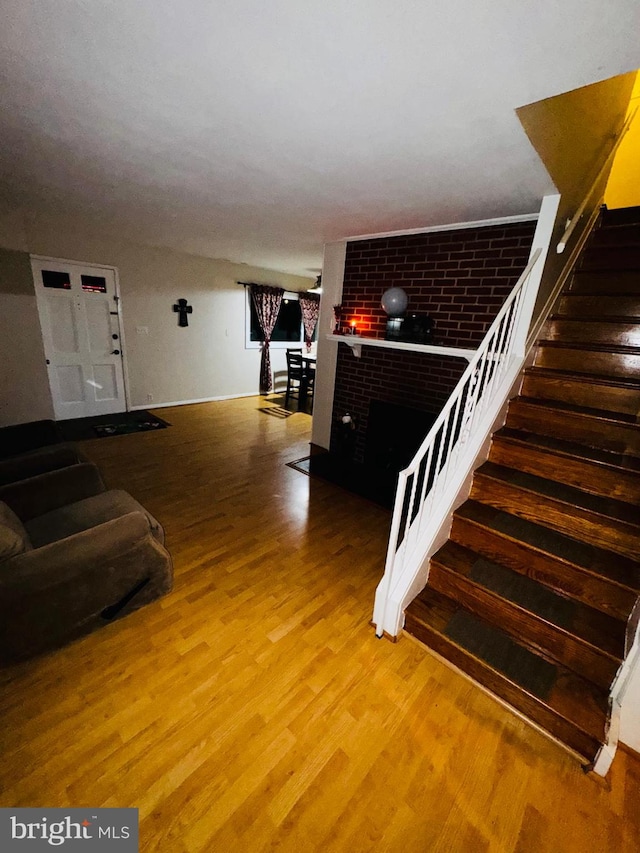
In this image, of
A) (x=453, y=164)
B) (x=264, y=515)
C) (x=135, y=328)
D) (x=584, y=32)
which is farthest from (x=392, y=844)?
(x=135, y=328)

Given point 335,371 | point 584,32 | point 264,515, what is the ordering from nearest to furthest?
1. point 584,32
2. point 264,515
3. point 335,371

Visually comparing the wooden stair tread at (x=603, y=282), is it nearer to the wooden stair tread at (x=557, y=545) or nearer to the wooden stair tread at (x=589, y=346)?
the wooden stair tread at (x=589, y=346)

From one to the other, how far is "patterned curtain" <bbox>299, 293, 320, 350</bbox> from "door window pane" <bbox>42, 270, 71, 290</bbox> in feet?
12.8

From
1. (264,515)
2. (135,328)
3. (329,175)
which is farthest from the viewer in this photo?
(135,328)

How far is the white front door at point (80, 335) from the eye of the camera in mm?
4270

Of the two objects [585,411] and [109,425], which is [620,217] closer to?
[585,411]

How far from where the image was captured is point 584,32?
99 centimetres

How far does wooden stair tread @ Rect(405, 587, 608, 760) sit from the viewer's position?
1.33m

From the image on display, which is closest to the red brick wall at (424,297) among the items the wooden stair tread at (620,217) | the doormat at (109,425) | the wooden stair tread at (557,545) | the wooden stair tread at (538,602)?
the wooden stair tread at (620,217)

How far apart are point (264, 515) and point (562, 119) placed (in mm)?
3029

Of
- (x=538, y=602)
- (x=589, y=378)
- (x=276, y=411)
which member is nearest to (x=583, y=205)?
(x=589, y=378)

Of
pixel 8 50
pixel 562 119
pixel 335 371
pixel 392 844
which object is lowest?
pixel 392 844

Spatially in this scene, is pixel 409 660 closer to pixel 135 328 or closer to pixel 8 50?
pixel 8 50
